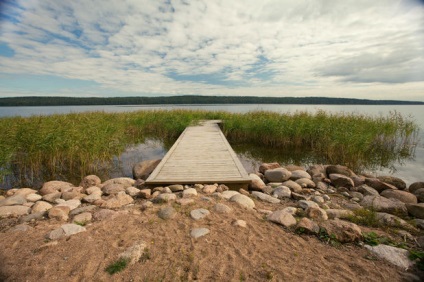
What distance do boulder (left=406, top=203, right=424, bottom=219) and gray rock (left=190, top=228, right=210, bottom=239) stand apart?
3.67m

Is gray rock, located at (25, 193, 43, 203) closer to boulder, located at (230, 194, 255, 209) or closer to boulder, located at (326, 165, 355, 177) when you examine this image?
boulder, located at (230, 194, 255, 209)

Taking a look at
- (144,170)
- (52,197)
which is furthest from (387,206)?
(52,197)

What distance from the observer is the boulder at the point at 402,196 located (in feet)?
15.0

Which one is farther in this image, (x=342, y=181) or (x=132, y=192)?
(x=342, y=181)

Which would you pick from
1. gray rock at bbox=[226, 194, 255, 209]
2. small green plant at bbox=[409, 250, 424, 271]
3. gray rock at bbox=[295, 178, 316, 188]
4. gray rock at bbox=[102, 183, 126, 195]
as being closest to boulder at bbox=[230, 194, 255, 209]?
gray rock at bbox=[226, 194, 255, 209]

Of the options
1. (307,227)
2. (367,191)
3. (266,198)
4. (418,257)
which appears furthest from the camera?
(367,191)

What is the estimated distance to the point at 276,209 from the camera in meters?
3.87

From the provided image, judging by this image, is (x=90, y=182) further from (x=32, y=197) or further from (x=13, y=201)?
(x=13, y=201)

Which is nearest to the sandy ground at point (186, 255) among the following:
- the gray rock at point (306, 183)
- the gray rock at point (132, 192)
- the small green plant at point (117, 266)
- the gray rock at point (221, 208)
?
the small green plant at point (117, 266)

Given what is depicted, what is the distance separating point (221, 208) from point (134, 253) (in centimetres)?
151

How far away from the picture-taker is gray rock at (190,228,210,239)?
110 inches

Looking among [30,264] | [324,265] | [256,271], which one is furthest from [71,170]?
[324,265]

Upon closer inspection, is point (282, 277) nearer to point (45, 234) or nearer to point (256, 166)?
point (45, 234)

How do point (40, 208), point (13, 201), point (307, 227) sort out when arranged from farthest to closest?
1. point (13, 201)
2. point (40, 208)
3. point (307, 227)
